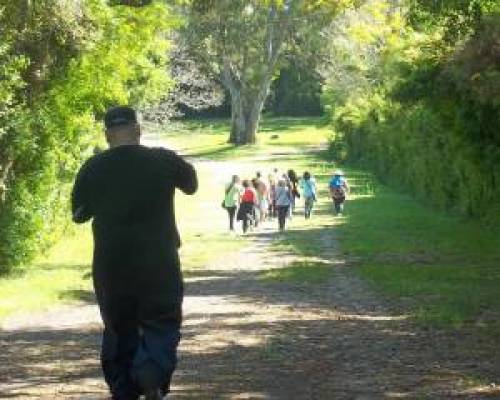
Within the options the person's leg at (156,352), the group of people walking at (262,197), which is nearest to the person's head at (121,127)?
the person's leg at (156,352)

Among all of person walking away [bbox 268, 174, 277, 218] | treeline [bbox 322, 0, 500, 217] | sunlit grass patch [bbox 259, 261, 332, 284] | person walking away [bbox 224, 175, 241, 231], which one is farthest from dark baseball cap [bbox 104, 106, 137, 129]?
person walking away [bbox 268, 174, 277, 218]

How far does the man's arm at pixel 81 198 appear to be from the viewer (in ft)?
19.6

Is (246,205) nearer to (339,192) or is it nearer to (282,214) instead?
(282,214)

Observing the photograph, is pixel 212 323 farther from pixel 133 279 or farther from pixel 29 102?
pixel 29 102

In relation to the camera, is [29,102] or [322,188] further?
[322,188]

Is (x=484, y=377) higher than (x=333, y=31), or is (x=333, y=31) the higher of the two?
(x=333, y=31)

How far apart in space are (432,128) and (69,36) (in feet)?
52.3

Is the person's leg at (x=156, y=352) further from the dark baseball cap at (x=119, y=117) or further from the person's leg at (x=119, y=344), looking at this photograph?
the dark baseball cap at (x=119, y=117)

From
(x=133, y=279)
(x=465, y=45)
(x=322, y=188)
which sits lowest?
(x=322, y=188)

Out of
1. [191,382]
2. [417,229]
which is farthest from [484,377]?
[417,229]

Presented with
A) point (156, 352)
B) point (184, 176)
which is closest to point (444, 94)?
point (184, 176)

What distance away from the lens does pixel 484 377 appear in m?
8.03

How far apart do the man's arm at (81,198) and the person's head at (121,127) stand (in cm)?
25

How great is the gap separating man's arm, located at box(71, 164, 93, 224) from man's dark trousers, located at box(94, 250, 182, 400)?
358 mm
